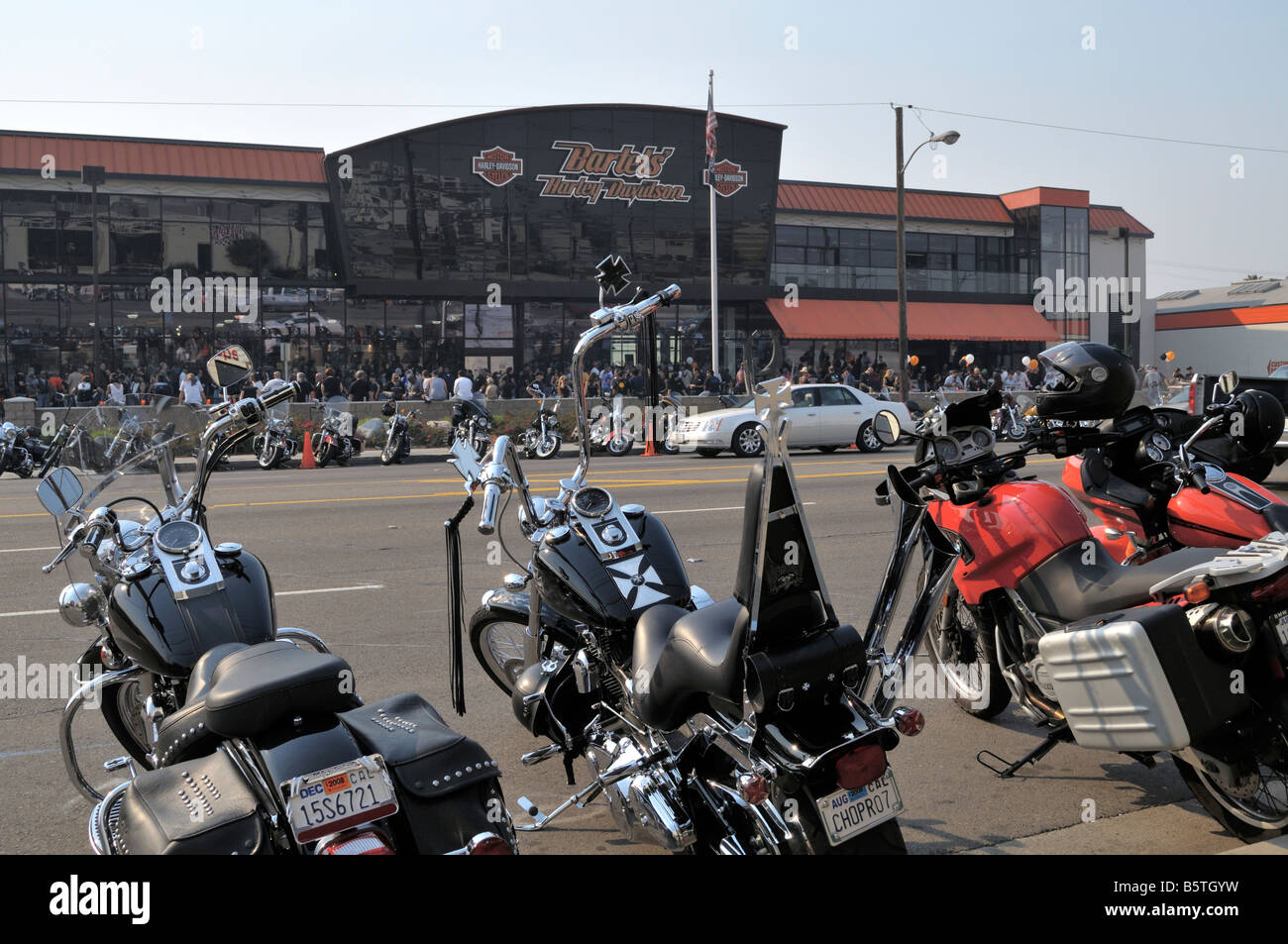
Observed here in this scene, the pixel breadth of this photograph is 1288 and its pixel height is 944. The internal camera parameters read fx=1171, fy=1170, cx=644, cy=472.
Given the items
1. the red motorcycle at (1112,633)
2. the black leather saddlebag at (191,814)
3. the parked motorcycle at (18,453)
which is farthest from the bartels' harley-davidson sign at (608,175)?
the black leather saddlebag at (191,814)

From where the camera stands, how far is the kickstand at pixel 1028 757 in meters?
4.47

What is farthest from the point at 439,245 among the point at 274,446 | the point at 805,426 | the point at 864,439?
the point at 864,439

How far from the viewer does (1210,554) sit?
392cm

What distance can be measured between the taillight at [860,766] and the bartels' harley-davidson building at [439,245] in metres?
31.7

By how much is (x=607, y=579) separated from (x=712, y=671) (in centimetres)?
128

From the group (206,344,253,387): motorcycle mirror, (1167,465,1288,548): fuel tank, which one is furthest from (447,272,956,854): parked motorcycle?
(1167,465,1288,548): fuel tank

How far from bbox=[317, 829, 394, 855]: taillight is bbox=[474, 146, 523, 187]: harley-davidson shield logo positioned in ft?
128

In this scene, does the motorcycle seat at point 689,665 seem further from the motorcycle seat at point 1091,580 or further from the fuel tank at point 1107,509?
the fuel tank at point 1107,509

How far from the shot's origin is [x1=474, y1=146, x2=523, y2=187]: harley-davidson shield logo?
130ft

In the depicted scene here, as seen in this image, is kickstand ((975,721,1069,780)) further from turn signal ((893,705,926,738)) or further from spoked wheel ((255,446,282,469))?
spoked wheel ((255,446,282,469))

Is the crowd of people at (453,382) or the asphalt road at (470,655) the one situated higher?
the crowd of people at (453,382)

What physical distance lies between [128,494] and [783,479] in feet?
8.90
